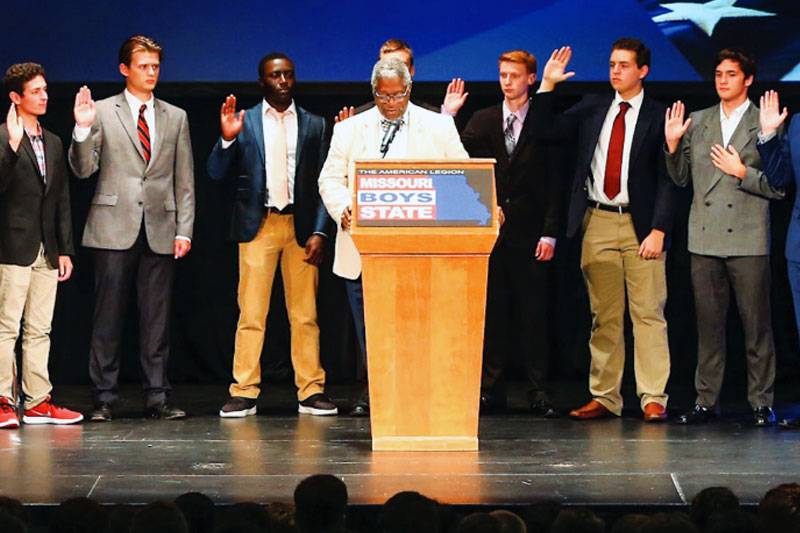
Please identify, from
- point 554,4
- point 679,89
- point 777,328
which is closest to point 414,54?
point 554,4

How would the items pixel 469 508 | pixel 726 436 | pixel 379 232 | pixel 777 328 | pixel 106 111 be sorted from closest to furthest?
pixel 469 508
pixel 379 232
pixel 726 436
pixel 106 111
pixel 777 328

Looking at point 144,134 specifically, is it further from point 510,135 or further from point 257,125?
point 510,135

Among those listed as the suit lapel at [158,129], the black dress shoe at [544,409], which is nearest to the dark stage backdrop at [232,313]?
the suit lapel at [158,129]

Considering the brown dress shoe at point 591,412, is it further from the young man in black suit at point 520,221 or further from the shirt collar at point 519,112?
the shirt collar at point 519,112

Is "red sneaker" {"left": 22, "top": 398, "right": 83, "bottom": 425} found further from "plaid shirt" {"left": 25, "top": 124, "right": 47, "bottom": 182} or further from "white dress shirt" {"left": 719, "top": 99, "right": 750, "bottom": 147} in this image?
"white dress shirt" {"left": 719, "top": 99, "right": 750, "bottom": 147}

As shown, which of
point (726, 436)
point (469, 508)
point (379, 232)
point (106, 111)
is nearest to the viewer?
point (469, 508)

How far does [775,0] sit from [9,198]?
3968mm

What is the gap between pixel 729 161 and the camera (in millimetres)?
6898

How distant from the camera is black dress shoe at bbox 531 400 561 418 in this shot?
7184mm

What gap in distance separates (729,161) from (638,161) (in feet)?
Result: 1.45

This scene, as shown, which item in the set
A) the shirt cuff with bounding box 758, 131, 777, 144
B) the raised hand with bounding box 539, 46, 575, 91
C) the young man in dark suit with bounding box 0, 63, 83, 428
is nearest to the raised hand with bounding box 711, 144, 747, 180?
the shirt cuff with bounding box 758, 131, 777, 144

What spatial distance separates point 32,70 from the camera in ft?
22.8

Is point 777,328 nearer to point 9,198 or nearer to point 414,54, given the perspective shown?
point 414,54

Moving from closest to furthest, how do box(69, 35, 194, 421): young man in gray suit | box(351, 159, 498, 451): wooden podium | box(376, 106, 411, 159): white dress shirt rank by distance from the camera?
box(351, 159, 498, 451): wooden podium → box(376, 106, 411, 159): white dress shirt → box(69, 35, 194, 421): young man in gray suit
